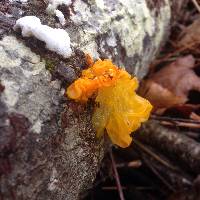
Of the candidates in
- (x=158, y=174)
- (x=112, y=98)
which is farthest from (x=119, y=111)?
(x=158, y=174)

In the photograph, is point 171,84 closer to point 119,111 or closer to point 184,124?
point 184,124

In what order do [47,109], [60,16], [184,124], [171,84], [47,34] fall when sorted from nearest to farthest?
[47,109]
[47,34]
[60,16]
[184,124]
[171,84]

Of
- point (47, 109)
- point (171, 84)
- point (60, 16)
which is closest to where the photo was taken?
point (47, 109)

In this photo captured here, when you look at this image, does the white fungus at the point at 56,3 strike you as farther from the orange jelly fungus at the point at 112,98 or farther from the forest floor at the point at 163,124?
the forest floor at the point at 163,124

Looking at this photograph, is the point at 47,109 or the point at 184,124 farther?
the point at 184,124

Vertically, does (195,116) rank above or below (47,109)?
below

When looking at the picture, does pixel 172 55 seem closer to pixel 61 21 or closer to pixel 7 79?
pixel 61 21

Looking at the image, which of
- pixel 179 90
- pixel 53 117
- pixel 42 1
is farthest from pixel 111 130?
pixel 179 90
